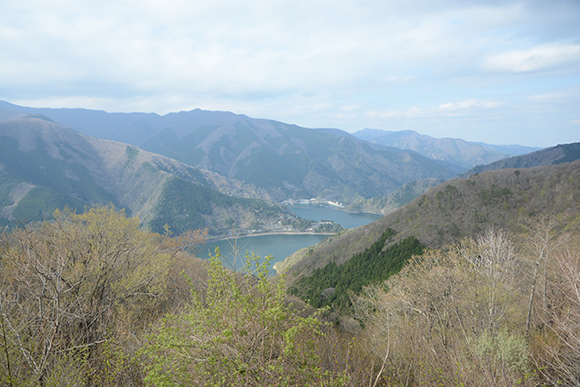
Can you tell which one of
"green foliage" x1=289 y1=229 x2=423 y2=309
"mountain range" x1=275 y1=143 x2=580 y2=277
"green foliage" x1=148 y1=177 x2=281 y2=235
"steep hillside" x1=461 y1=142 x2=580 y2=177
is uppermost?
"steep hillside" x1=461 y1=142 x2=580 y2=177

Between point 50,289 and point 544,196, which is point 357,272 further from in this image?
point 50,289

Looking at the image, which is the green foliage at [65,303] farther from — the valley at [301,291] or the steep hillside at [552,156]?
the steep hillside at [552,156]

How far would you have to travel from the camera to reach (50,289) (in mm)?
8555

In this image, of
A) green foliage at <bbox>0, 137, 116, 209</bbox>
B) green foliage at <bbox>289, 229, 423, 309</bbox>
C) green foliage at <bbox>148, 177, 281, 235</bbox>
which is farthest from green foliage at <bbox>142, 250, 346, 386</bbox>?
A: green foliage at <bbox>0, 137, 116, 209</bbox>

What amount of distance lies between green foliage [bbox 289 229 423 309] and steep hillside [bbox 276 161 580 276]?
2.57 meters

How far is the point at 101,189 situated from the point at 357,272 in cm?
17380

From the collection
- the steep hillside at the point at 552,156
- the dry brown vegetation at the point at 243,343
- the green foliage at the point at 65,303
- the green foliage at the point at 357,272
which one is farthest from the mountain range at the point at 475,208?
the steep hillside at the point at 552,156

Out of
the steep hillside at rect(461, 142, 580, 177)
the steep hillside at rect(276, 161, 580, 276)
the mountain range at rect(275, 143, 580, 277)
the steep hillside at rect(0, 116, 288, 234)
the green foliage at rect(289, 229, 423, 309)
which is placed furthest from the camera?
the steep hillside at rect(461, 142, 580, 177)

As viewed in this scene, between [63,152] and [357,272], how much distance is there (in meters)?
211

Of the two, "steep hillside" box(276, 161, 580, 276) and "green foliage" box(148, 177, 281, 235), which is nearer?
"steep hillside" box(276, 161, 580, 276)

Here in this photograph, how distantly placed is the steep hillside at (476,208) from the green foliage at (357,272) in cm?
257

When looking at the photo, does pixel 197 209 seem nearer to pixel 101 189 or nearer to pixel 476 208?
pixel 101 189

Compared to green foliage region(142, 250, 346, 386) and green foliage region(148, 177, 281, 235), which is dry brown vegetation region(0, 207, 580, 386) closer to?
green foliage region(142, 250, 346, 386)

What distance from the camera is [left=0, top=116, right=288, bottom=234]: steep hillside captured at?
12800 centimetres
